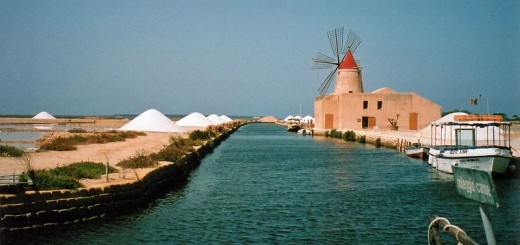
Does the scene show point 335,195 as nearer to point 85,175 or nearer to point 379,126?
point 85,175

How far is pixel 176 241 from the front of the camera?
304 inches

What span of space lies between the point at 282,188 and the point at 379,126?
1143 inches

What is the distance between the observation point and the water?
313 inches

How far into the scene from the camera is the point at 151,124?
981 inches

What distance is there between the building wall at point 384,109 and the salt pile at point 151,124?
18.8 m

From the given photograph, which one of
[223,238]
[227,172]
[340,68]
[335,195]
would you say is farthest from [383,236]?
[340,68]

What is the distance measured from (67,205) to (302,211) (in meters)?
4.27

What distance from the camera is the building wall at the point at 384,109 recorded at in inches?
1569

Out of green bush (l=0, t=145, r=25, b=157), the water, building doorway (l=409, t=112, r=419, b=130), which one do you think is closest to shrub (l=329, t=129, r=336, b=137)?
building doorway (l=409, t=112, r=419, b=130)

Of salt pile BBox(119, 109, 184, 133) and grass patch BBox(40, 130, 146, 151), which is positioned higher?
salt pile BBox(119, 109, 184, 133)

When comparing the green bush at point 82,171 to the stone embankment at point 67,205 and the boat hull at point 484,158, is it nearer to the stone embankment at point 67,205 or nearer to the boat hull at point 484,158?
the stone embankment at point 67,205

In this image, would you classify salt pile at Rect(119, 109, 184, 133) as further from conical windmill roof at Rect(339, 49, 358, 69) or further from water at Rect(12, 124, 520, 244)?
conical windmill roof at Rect(339, 49, 358, 69)

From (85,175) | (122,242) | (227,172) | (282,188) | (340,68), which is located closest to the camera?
(122,242)

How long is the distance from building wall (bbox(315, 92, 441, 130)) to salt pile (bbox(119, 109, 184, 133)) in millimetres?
18769
